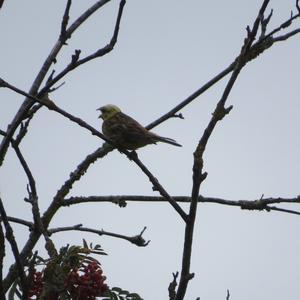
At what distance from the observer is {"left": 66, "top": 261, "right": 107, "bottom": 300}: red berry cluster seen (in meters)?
2.75

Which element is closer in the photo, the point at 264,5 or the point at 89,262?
the point at 264,5

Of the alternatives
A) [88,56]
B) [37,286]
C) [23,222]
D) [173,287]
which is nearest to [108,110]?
[23,222]

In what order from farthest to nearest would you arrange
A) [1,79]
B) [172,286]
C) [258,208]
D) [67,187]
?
[67,187] → [258,208] → [1,79] → [172,286]

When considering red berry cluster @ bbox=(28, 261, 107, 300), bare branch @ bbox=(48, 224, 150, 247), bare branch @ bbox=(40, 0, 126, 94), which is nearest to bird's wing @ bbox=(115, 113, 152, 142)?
bare branch @ bbox=(48, 224, 150, 247)

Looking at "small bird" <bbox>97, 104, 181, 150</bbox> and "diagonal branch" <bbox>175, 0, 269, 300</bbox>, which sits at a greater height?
"small bird" <bbox>97, 104, 181, 150</bbox>

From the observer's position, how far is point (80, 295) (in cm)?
274

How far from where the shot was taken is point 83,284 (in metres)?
2.76

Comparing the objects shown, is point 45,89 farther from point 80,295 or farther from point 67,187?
point 67,187

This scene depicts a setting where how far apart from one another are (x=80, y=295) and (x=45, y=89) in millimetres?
1129

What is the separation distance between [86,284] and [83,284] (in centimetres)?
1

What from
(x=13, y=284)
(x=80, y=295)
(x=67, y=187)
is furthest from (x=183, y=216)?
(x=67, y=187)

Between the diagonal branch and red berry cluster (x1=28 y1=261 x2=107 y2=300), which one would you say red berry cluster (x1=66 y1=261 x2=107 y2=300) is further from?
the diagonal branch

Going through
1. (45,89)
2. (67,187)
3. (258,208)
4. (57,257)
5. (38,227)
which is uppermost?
(67,187)

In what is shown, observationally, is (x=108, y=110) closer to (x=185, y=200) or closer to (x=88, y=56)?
(x=185, y=200)
